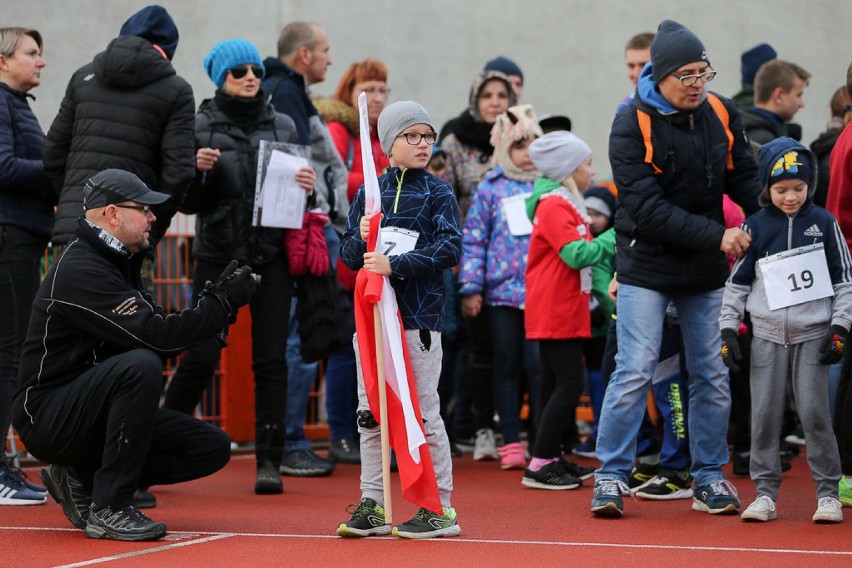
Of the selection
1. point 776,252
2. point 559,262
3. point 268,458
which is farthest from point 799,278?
point 268,458

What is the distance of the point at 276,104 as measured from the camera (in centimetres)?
786

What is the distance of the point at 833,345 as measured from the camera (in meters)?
5.87

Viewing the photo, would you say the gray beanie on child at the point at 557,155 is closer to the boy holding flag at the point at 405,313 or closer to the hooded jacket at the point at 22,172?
the boy holding flag at the point at 405,313

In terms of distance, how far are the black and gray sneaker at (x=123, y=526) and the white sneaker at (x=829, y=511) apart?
2721 mm

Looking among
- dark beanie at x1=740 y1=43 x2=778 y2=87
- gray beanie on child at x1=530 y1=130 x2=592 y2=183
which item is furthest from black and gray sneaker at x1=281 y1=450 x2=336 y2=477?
dark beanie at x1=740 y1=43 x2=778 y2=87

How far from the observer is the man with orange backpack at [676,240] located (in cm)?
614

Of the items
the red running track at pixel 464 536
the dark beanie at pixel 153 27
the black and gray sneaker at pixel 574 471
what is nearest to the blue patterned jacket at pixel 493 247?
Result: the black and gray sneaker at pixel 574 471

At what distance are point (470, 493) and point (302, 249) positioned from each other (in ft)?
5.09

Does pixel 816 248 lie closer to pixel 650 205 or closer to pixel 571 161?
Result: pixel 650 205

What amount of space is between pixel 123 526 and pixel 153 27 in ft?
8.68

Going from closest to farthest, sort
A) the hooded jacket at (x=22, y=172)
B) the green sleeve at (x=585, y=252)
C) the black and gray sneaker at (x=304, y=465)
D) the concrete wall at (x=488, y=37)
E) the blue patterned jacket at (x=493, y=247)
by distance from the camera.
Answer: the hooded jacket at (x=22, y=172) < the green sleeve at (x=585, y=252) < the black and gray sneaker at (x=304, y=465) < the blue patterned jacket at (x=493, y=247) < the concrete wall at (x=488, y=37)

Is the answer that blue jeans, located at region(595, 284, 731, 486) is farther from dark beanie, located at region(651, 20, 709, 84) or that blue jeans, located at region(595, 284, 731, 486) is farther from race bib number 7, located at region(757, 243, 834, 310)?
dark beanie, located at region(651, 20, 709, 84)

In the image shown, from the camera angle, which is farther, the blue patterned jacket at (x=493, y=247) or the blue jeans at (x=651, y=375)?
the blue patterned jacket at (x=493, y=247)

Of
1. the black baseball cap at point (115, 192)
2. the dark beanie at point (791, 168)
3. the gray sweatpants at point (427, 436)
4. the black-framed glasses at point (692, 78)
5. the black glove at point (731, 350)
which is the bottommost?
the gray sweatpants at point (427, 436)
